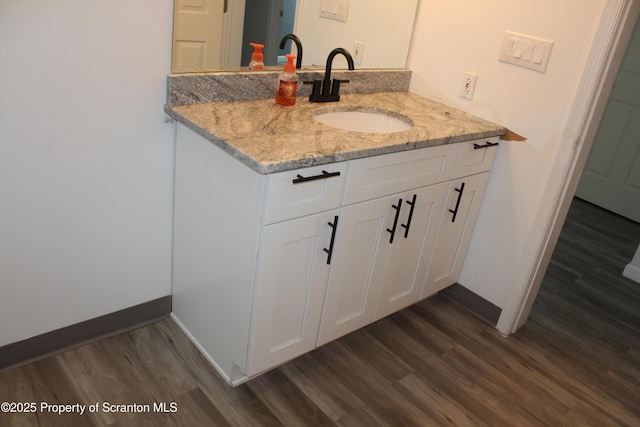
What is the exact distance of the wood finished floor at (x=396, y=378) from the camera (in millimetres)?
1787

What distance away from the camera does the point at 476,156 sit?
7.23ft

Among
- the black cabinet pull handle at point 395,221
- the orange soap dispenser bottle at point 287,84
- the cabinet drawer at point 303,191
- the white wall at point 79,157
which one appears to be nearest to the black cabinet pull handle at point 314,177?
the cabinet drawer at point 303,191

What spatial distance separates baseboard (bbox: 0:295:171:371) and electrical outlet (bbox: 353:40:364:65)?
128 cm

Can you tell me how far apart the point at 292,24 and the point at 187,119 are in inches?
23.5

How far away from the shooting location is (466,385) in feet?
6.82

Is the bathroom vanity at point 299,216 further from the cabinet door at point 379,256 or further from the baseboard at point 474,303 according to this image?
the baseboard at point 474,303

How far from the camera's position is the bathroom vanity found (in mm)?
1604

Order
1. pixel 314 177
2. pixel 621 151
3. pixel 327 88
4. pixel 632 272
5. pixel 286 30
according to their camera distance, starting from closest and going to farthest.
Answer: pixel 314 177 → pixel 286 30 → pixel 327 88 → pixel 632 272 → pixel 621 151

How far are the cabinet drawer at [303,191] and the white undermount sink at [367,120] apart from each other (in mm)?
532

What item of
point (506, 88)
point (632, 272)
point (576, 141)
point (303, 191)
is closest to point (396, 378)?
point (303, 191)

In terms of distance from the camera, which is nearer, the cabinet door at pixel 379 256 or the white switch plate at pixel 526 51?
the cabinet door at pixel 379 256

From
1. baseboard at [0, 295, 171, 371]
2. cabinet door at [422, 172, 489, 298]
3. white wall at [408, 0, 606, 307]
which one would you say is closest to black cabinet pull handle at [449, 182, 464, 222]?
cabinet door at [422, 172, 489, 298]

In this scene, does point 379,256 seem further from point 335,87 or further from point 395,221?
point 335,87

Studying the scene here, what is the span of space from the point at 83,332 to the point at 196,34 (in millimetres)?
1129
